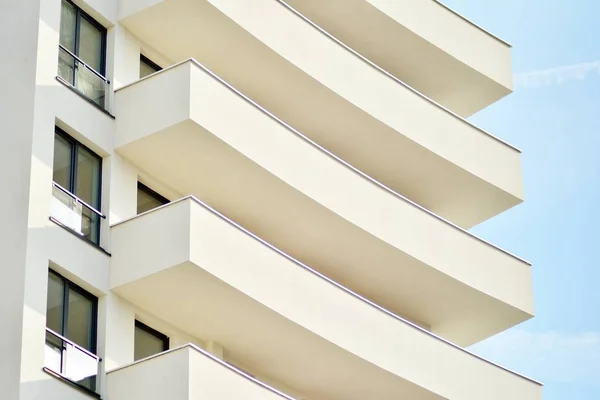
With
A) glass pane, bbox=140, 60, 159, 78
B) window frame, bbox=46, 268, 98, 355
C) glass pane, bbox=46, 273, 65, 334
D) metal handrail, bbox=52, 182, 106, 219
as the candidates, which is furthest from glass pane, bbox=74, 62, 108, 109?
glass pane, bbox=46, 273, 65, 334

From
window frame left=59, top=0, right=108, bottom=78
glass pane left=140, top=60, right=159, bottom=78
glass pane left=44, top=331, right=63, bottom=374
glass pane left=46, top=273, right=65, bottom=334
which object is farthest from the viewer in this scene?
glass pane left=140, top=60, right=159, bottom=78

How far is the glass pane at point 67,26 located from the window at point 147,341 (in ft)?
18.6

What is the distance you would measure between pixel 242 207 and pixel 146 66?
368cm

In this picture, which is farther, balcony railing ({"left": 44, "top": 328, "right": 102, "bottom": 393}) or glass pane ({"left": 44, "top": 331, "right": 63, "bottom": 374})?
balcony railing ({"left": 44, "top": 328, "right": 102, "bottom": 393})

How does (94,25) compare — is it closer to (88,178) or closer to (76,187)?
(88,178)

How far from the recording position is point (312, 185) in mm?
31656

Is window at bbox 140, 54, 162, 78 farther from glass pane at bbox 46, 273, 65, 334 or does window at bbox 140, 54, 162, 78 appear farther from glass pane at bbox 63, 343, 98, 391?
glass pane at bbox 63, 343, 98, 391

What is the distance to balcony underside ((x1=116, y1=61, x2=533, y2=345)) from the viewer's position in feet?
98.0

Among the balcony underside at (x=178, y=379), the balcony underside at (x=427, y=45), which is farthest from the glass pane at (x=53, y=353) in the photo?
the balcony underside at (x=427, y=45)

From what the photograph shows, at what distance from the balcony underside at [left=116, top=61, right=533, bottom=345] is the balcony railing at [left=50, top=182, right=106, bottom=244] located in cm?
172

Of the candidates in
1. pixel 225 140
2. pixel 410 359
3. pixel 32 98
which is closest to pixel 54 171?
pixel 32 98

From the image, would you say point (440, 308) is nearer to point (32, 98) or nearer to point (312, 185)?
point (312, 185)

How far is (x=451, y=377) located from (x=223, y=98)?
26.2 feet

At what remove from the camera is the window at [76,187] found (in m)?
28.0
